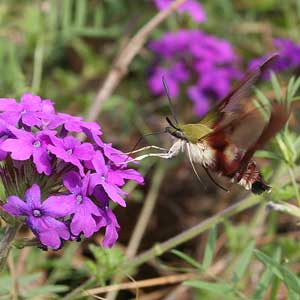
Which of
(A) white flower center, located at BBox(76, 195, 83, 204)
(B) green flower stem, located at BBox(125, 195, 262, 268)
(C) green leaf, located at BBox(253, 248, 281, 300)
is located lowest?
(C) green leaf, located at BBox(253, 248, 281, 300)

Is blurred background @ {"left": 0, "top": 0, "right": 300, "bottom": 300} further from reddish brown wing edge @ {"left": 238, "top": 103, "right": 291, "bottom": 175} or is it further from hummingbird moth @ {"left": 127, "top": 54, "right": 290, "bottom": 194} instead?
reddish brown wing edge @ {"left": 238, "top": 103, "right": 291, "bottom": 175}

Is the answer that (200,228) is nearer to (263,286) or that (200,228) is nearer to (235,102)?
(263,286)

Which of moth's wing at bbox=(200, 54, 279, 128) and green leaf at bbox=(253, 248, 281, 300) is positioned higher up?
moth's wing at bbox=(200, 54, 279, 128)

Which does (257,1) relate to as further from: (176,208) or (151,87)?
(176,208)

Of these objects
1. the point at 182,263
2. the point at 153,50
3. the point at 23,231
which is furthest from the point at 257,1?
the point at 23,231

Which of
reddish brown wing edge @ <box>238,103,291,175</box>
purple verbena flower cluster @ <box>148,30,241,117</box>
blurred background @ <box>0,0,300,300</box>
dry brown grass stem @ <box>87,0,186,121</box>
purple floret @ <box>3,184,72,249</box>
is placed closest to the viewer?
purple floret @ <box>3,184,72,249</box>

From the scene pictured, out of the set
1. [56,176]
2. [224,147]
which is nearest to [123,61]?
[224,147]

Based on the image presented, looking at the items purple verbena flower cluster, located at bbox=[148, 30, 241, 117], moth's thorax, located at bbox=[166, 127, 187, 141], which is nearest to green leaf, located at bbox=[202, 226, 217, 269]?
moth's thorax, located at bbox=[166, 127, 187, 141]

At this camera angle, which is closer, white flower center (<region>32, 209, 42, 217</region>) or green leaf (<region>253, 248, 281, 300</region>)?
white flower center (<region>32, 209, 42, 217</region>)

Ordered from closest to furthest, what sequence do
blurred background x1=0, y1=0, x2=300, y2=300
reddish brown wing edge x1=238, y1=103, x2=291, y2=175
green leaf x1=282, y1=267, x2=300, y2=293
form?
reddish brown wing edge x1=238, y1=103, x2=291, y2=175 < green leaf x1=282, y1=267, x2=300, y2=293 < blurred background x1=0, y1=0, x2=300, y2=300
